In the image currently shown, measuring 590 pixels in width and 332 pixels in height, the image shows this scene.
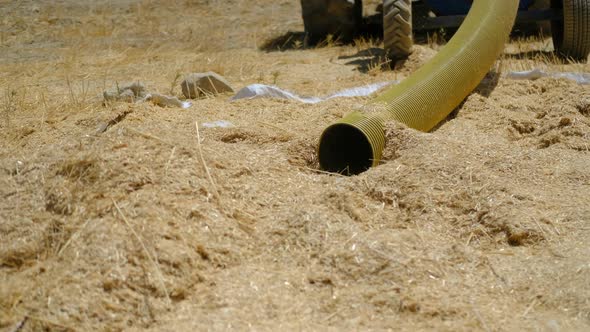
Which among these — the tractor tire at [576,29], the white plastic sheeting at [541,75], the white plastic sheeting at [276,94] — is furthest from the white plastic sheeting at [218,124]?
the tractor tire at [576,29]

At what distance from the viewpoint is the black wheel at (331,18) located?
7.77 m

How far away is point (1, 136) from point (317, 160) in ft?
6.68

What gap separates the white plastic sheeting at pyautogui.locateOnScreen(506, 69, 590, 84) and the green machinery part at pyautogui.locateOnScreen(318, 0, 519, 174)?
0.93ft

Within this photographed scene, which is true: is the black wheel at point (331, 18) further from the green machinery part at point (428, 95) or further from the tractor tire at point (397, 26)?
the green machinery part at point (428, 95)

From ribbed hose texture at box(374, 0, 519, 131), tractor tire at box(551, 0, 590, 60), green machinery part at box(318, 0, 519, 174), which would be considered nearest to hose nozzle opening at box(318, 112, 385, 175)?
green machinery part at box(318, 0, 519, 174)

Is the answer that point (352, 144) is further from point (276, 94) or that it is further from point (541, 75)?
point (541, 75)

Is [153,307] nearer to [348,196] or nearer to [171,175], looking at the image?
[171,175]

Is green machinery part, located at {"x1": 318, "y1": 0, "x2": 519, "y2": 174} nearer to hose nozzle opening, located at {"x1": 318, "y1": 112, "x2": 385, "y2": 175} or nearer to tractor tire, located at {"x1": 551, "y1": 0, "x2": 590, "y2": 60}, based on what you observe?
hose nozzle opening, located at {"x1": 318, "y1": 112, "x2": 385, "y2": 175}

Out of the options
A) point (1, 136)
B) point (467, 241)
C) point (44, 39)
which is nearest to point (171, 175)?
point (467, 241)

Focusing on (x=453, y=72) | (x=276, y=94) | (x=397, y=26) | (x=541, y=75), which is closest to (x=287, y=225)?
(x=453, y=72)

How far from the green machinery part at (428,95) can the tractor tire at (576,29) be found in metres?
0.70

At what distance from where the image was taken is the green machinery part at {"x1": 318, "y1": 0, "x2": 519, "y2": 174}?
3750mm

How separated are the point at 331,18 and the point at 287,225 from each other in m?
5.17

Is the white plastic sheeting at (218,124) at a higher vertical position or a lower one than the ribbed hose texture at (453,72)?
lower
